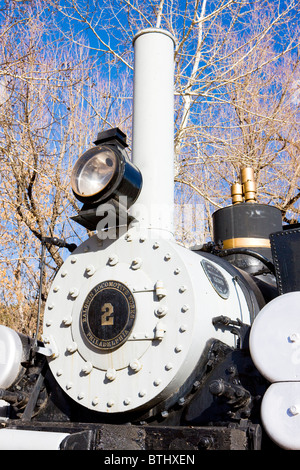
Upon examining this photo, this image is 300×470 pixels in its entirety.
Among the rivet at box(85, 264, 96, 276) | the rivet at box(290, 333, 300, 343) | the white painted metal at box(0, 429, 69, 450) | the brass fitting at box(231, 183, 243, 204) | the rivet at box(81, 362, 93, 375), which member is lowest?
the white painted metal at box(0, 429, 69, 450)

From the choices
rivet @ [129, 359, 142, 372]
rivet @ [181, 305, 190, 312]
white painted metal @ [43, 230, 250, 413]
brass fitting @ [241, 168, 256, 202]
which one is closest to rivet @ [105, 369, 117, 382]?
white painted metal @ [43, 230, 250, 413]

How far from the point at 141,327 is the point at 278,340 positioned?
69 cm

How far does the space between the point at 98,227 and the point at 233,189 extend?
2066 millimetres

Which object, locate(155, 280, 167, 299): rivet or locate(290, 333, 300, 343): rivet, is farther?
locate(155, 280, 167, 299): rivet

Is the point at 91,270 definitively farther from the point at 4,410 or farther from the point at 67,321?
the point at 4,410

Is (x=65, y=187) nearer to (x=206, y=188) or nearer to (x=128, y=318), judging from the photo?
(x=206, y=188)

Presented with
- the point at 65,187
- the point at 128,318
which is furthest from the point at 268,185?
the point at 128,318

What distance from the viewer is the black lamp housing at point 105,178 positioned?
8.39ft

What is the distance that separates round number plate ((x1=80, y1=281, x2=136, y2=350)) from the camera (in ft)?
8.00

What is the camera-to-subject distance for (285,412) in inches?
71.9

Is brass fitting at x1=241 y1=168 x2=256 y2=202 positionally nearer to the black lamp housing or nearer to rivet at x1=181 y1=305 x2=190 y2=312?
the black lamp housing

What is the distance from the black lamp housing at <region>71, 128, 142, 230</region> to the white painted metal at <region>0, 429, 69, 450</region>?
1.10 metres
